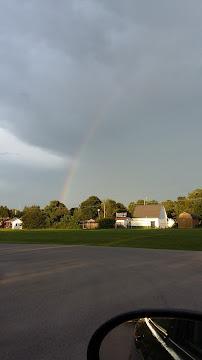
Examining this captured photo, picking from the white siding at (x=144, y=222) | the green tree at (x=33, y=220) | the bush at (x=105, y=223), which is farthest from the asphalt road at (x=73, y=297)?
the white siding at (x=144, y=222)

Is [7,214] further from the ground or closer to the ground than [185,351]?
further from the ground

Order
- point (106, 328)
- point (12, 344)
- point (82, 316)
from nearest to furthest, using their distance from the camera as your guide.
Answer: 1. point (106, 328)
2. point (12, 344)
3. point (82, 316)

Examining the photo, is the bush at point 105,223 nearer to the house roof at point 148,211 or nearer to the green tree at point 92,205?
the house roof at point 148,211

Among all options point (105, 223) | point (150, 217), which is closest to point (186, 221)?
point (150, 217)

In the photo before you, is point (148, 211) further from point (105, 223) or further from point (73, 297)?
point (73, 297)

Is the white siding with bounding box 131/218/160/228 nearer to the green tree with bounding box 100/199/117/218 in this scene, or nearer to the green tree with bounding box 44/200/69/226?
the green tree with bounding box 100/199/117/218

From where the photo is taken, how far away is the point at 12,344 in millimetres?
6562

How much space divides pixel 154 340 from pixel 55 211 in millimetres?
149209

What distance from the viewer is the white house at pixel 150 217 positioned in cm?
14775

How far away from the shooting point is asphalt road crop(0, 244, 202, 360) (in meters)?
6.70

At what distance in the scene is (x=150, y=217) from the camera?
148250 mm

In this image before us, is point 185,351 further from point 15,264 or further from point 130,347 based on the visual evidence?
point 15,264

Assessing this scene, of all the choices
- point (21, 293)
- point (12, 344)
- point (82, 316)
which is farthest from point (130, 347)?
point (21, 293)

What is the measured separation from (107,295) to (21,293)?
184cm
